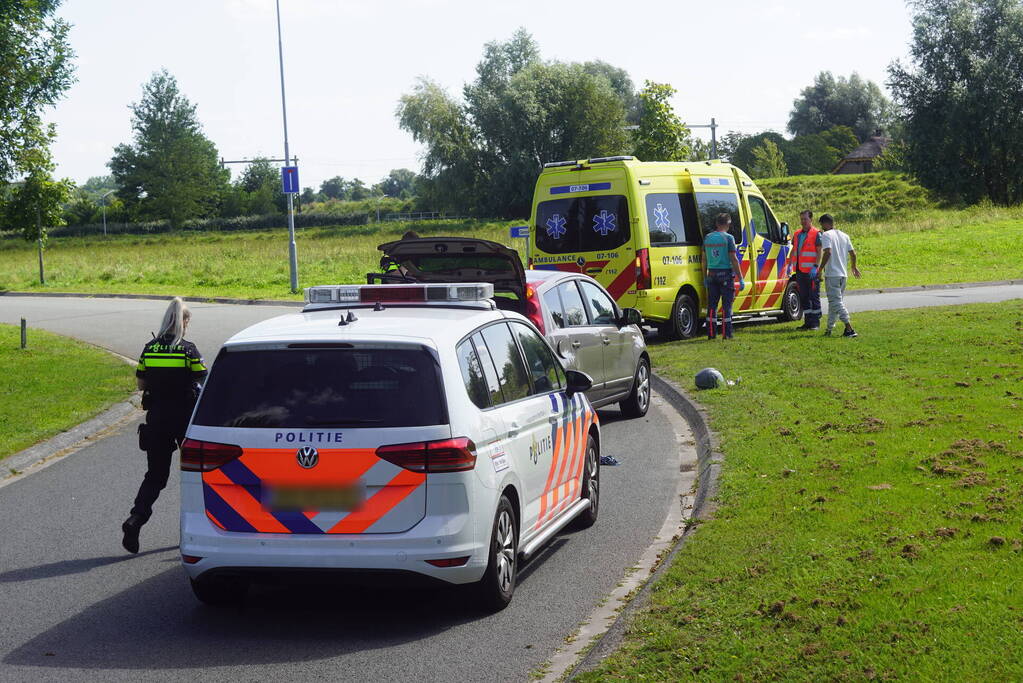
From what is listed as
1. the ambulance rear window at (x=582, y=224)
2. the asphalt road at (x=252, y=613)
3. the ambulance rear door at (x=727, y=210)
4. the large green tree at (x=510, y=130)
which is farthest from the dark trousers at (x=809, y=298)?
the large green tree at (x=510, y=130)

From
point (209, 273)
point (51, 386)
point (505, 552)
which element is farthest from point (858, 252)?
point (505, 552)

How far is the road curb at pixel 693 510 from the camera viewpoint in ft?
17.0

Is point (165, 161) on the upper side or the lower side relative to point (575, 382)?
upper

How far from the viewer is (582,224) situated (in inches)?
734

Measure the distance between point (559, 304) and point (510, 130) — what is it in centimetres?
7661

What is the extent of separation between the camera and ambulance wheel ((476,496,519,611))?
6.07 metres

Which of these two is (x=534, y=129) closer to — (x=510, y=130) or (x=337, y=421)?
Result: (x=510, y=130)

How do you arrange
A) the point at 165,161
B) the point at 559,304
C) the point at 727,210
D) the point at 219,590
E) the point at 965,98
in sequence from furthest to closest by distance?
1. the point at 165,161
2. the point at 965,98
3. the point at 727,210
4. the point at 559,304
5. the point at 219,590

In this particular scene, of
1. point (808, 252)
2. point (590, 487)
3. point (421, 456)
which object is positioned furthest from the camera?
point (808, 252)

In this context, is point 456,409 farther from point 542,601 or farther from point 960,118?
point 960,118

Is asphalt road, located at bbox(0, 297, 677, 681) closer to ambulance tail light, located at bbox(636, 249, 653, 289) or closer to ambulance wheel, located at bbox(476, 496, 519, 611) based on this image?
ambulance wheel, located at bbox(476, 496, 519, 611)

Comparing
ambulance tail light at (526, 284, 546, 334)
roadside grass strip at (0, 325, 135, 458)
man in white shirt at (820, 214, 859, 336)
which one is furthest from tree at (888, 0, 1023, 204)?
ambulance tail light at (526, 284, 546, 334)

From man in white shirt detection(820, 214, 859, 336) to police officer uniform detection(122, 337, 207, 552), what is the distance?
1189cm

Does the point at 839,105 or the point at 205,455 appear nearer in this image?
the point at 205,455
